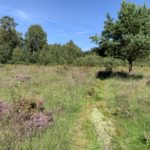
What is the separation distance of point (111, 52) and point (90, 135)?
56.9 feet

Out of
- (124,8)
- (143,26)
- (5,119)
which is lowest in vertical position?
(5,119)

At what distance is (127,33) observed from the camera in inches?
924

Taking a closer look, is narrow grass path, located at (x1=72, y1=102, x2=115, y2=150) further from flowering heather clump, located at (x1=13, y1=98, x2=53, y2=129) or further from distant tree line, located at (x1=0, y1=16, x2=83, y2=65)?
distant tree line, located at (x1=0, y1=16, x2=83, y2=65)

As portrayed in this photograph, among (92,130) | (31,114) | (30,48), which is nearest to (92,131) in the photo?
(92,130)

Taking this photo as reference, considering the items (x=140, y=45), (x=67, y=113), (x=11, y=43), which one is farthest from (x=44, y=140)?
(x=11, y=43)

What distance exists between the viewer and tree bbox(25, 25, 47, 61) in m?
62.0

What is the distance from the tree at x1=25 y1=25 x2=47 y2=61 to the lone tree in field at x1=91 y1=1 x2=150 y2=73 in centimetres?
3934

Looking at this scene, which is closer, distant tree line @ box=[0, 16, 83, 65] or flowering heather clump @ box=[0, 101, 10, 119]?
flowering heather clump @ box=[0, 101, 10, 119]

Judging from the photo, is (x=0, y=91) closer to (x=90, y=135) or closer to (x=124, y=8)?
(x=90, y=135)

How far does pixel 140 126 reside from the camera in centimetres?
877

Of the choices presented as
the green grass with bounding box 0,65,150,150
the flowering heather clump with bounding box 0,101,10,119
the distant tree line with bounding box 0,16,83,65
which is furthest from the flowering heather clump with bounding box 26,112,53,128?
the distant tree line with bounding box 0,16,83,65

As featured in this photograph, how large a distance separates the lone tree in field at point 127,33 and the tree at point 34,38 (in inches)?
1549

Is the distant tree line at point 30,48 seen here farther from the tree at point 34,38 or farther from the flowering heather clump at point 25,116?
the flowering heather clump at point 25,116

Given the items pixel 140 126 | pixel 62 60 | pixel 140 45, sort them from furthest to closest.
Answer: pixel 62 60 → pixel 140 45 → pixel 140 126
